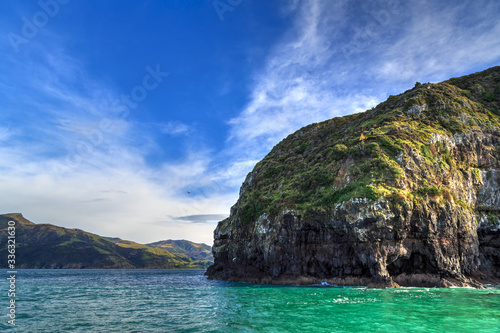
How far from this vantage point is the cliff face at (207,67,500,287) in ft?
179

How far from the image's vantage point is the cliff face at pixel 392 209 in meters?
54.5

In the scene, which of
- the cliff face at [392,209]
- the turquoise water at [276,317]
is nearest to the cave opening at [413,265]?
the cliff face at [392,209]

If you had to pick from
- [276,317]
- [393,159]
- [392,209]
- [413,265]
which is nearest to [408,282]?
[413,265]

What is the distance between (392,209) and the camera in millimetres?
55000

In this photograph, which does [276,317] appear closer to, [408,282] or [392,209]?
[392,209]

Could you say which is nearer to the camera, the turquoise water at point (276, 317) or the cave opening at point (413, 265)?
the turquoise water at point (276, 317)

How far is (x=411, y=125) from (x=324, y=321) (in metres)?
73.5

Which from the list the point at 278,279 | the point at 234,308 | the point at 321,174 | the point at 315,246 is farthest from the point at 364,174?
the point at 234,308

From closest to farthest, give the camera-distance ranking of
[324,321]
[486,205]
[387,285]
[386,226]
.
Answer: [324,321] < [387,285] < [386,226] < [486,205]

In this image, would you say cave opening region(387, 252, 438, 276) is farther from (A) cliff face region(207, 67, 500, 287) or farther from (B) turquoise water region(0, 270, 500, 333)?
(B) turquoise water region(0, 270, 500, 333)

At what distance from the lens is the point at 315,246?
62.2 meters

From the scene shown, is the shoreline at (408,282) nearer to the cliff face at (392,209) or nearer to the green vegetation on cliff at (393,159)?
A: the cliff face at (392,209)

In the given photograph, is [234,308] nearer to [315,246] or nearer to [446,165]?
[315,246]

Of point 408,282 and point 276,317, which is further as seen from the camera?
→ point 408,282
